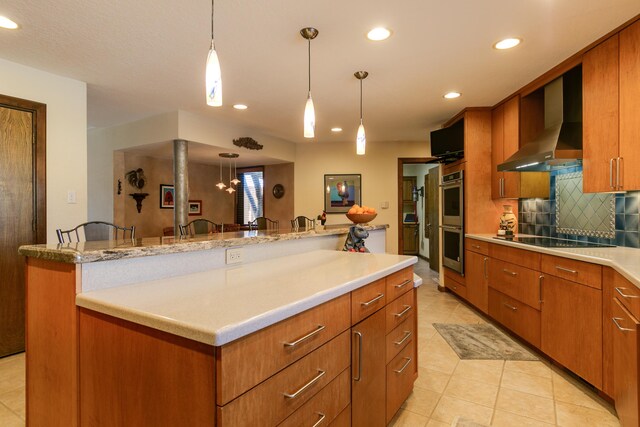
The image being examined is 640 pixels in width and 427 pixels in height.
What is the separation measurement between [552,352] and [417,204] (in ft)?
19.2

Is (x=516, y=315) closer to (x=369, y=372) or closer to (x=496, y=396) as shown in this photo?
(x=496, y=396)

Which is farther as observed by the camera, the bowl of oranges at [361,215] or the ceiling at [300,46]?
the bowl of oranges at [361,215]

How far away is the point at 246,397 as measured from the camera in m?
0.87

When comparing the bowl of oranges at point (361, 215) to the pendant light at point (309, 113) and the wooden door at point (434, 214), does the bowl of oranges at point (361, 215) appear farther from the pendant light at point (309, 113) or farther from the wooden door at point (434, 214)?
the wooden door at point (434, 214)

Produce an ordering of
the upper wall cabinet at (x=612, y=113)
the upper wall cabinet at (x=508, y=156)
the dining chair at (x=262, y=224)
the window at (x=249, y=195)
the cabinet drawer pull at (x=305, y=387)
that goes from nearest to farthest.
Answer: the cabinet drawer pull at (x=305, y=387) < the upper wall cabinet at (x=612, y=113) < the upper wall cabinet at (x=508, y=156) < the dining chair at (x=262, y=224) < the window at (x=249, y=195)

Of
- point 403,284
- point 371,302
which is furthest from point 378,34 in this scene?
point 371,302

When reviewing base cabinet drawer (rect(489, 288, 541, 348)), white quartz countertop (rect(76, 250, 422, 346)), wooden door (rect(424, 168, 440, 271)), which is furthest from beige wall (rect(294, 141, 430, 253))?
white quartz countertop (rect(76, 250, 422, 346))

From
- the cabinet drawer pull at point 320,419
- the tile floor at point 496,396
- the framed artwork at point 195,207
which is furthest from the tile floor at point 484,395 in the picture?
the framed artwork at point 195,207

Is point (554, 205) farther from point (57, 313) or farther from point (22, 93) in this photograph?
point (22, 93)

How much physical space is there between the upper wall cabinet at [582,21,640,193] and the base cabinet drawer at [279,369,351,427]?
7.35 feet

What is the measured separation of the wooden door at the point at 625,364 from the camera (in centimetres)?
147

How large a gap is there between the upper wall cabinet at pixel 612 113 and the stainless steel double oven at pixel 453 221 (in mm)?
1560

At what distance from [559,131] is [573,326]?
5.18 ft

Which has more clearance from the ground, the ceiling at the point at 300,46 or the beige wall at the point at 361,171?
the ceiling at the point at 300,46
